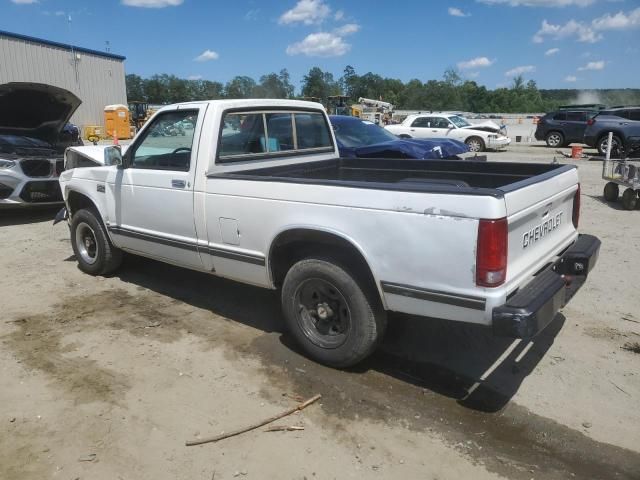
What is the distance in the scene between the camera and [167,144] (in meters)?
4.56

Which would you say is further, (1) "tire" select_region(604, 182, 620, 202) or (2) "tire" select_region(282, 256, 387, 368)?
(1) "tire" select_region(604, 182, 620, 202)

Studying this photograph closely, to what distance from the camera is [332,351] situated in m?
3.57

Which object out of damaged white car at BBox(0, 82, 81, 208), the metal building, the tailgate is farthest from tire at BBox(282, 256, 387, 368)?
the metal building

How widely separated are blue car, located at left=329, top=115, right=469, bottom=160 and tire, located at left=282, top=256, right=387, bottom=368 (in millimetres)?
5075

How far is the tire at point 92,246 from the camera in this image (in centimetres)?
537

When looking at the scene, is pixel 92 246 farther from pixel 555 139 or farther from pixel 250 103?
pixel 555 139

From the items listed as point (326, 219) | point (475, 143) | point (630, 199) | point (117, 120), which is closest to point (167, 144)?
point (326, 219)

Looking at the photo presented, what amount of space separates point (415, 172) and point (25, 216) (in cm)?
753

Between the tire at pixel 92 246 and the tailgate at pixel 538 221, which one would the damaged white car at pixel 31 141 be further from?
Answer: the tailgate at pixel 538 221

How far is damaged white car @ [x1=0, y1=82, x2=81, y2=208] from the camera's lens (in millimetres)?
7965

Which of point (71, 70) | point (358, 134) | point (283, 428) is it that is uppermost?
point (71, 70)

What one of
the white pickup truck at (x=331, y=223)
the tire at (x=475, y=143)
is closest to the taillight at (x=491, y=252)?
the white pickup truck at (x=331, y=223)

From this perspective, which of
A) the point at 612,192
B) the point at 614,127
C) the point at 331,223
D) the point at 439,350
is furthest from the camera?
the point at 614,127

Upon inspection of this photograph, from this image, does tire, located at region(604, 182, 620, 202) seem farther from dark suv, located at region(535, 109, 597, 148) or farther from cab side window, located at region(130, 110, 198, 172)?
dark suv, located at region(535, 109, 597, 148)
